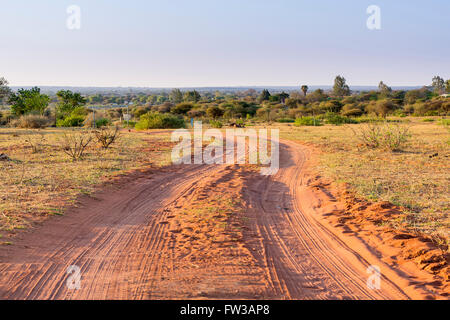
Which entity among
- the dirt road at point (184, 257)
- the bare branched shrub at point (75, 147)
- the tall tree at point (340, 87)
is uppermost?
the tall tree at point (340, 87)

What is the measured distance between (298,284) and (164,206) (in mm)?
3780

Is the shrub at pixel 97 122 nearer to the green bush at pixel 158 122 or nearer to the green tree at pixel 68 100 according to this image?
the green bush at pixel 158 122

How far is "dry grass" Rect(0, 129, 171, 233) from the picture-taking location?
21.4 feet

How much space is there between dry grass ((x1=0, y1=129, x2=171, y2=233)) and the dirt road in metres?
0.47

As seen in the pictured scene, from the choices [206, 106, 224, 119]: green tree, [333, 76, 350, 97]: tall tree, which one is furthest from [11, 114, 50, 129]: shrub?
[333, 76, 350, 97]: tall tree

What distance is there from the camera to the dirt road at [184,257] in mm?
4086

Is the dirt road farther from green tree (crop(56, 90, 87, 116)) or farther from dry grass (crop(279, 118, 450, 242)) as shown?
→ green tree (crop(56, 90, 87, 116))

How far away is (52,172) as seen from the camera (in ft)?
31.9

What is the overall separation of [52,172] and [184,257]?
243 inches

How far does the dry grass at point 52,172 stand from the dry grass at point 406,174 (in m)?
5.62

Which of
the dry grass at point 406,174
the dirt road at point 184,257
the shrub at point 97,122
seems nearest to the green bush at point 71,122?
the shrub at point 97,122

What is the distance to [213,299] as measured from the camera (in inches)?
152
